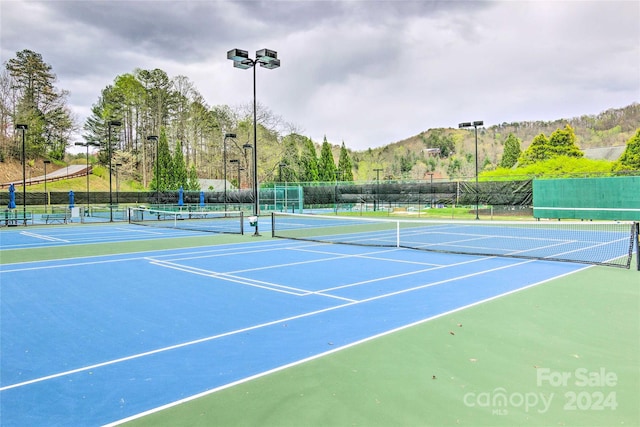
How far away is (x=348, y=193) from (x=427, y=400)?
34203mm

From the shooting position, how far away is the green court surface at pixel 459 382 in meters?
3.05

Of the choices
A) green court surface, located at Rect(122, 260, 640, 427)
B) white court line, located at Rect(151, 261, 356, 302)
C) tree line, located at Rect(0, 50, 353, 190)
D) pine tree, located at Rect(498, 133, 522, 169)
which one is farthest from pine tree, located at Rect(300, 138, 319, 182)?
green court surface, located at Rect(122, 260, 640, 427)

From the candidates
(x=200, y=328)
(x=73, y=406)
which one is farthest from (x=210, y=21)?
(x=73, y=406)

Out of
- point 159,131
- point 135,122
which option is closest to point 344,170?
point 159,131

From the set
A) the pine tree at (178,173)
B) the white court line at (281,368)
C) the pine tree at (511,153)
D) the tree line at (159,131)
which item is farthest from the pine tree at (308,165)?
the white court line at (281,368)

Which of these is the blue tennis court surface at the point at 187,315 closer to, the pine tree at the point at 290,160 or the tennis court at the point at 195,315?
the tennis court at the point at 195,315

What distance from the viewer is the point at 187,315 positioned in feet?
19.4

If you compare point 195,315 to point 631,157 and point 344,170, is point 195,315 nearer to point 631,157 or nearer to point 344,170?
point 631,157

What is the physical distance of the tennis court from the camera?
3.57m

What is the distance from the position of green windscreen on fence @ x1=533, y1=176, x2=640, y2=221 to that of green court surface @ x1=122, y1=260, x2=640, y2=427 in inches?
889

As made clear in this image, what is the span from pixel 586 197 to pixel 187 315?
88.2 feet

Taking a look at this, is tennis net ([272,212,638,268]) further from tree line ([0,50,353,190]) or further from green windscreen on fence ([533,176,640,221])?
tree line ([0,50,353,190])

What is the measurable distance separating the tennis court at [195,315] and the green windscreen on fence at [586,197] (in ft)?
51.6

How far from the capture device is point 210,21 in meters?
20.5
